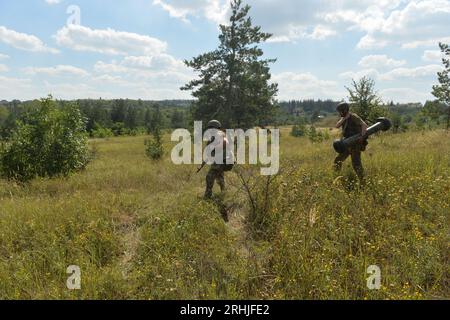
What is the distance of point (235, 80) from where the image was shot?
1964 centimetres

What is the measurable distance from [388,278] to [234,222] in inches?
103

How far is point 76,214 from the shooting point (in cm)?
556

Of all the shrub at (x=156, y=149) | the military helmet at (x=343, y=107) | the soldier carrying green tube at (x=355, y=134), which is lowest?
the shrub at (x=156, y=149)

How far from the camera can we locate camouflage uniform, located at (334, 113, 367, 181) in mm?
6418

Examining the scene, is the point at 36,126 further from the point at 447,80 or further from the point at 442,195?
the point at 447,80

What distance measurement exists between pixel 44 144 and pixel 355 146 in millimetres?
9859

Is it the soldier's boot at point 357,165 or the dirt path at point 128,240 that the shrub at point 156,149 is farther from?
the soldier's boot at point 357,165

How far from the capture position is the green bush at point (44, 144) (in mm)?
10156

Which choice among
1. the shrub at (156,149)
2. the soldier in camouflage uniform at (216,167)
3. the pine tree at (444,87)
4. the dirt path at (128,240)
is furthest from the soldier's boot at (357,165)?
the pine tree at (444,87)

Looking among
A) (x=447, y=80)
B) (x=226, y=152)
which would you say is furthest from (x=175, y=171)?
(x=447, y=80)

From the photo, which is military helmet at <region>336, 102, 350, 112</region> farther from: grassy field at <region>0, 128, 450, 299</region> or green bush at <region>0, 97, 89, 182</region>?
green bush at <region>0, 97, 89, 182</region>

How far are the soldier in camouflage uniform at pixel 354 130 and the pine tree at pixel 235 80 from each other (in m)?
13.0

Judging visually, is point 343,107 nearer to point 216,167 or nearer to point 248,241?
point 216,167

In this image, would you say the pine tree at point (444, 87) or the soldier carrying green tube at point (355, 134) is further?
the pine tree at point (444, 87)
